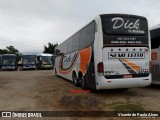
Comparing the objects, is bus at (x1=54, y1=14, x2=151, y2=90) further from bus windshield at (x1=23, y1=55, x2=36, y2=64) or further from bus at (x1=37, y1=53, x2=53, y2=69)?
bus windshield at (x1=23, y1=55, x2=36, y2=64)

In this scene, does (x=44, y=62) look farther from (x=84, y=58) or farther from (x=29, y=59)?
(x=84, y=58)

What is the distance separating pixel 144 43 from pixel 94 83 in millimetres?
2772

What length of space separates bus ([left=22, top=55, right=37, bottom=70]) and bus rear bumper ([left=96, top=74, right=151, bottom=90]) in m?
32.3

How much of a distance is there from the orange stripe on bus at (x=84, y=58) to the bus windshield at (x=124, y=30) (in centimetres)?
138

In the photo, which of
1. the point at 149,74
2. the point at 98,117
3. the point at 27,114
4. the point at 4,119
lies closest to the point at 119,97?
the point at 149,74

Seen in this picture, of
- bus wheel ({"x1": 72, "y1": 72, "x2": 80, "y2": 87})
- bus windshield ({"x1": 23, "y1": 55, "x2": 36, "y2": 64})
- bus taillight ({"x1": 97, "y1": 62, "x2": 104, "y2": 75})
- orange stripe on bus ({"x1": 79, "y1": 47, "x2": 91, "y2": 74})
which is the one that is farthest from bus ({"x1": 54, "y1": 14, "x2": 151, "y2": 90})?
bus windshield ({"x1": 23, "y1": 55, "x2": 36, "y2": 64})

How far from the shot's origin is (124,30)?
34.6 feet

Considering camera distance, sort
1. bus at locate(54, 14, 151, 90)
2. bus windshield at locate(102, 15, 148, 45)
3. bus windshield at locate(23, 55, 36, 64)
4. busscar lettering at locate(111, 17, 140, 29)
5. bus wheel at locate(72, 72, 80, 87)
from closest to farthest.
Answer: bus at locate(54, 14, 151, 90), bus windshield at locate(102, 15, 148, 45), busscar lettering at locate(111, 17, 140, 29), bus wheel at locate(72, 72, 80, 87), bus windshield at locate(23, 55, 36, 64)

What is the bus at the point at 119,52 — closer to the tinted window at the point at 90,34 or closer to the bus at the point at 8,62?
the tinted window at the point at 90,34

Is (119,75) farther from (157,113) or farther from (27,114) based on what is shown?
(27,114)

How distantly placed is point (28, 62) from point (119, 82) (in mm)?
32902

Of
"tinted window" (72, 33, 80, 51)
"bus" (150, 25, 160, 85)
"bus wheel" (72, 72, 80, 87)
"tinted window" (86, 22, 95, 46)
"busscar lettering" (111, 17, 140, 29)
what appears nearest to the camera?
"busscar lettering" (111, 17, 140, 29)

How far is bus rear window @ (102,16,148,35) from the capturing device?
34.1 feet

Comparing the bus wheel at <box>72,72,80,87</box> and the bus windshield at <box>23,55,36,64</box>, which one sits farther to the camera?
the bus windshield at <box>23,55,36,64</box>
